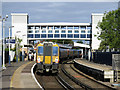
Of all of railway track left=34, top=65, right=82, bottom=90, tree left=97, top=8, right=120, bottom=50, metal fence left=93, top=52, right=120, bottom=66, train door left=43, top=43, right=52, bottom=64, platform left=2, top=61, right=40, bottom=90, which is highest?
tree left=97, top=8, right=120, bottom=50

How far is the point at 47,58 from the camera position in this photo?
2514cm

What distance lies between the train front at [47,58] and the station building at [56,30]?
67656 millimetres

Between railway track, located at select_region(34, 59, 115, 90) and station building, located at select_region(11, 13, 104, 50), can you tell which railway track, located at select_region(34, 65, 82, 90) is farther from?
station building, located at select_region(11, 13, 104, 50)

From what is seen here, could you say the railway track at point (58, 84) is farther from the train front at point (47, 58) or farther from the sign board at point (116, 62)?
the sign board at point (116, 62)

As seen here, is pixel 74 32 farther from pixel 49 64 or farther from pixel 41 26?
pixel 49 64

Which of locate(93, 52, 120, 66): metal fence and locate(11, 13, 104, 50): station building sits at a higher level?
locate(11, 13, 104, 50): station building

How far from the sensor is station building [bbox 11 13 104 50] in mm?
94438

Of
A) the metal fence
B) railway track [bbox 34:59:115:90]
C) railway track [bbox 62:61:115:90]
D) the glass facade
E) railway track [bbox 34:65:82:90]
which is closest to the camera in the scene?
railway track [bbox 62:61:115:90]

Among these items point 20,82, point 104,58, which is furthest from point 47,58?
point 104,58

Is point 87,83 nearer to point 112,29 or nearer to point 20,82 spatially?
point 20,82

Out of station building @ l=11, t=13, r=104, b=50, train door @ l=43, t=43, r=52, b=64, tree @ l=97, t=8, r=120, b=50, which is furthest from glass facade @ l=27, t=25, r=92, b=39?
train door @ l=43, t=43, r=52, b=64

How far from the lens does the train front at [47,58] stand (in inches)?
987

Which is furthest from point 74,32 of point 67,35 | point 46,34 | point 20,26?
point 20,26

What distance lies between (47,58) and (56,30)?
231 feet
